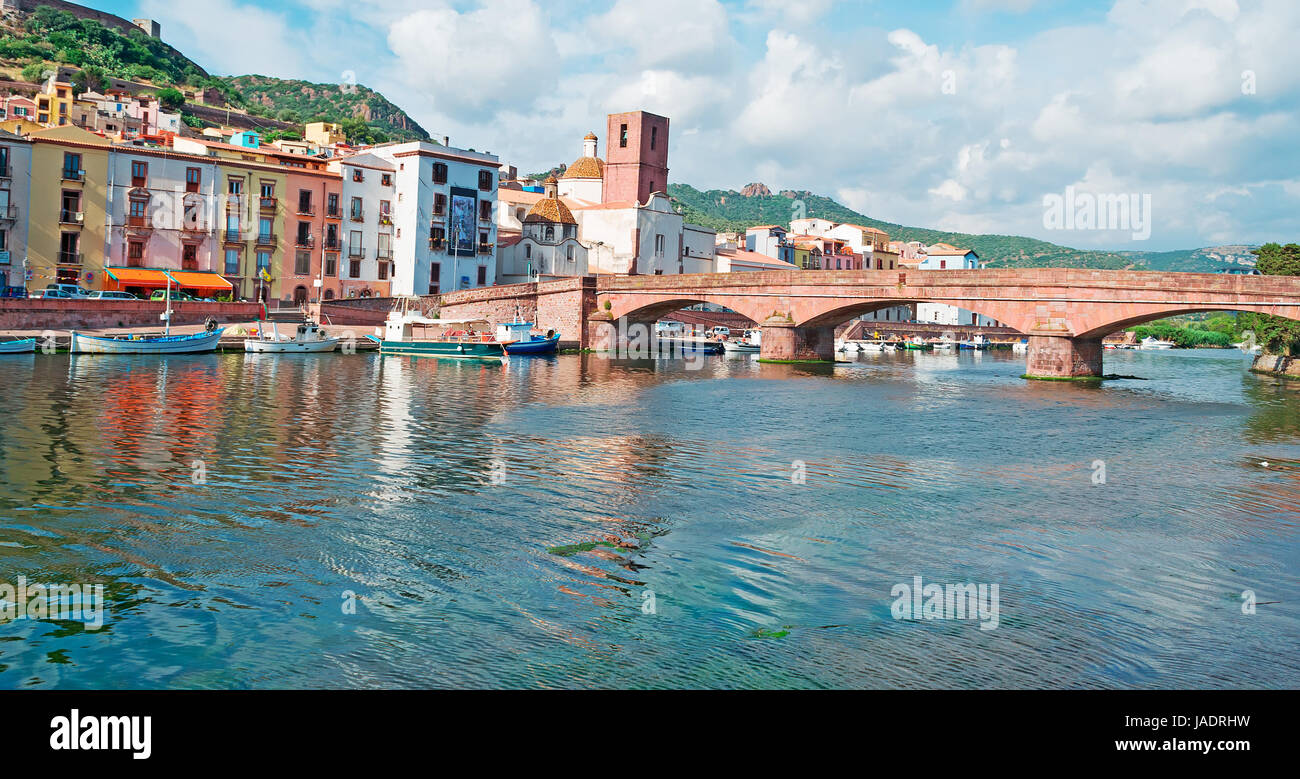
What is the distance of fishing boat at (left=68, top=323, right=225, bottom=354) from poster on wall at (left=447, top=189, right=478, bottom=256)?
24.8 meters

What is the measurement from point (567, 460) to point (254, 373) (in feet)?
75.1

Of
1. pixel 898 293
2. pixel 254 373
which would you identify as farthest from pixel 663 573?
pixel 898 293

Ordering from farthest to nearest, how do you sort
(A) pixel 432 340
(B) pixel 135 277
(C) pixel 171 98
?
(C) pixel 171 98 < (B) pixel 135 277 < (A) pixel 432 340

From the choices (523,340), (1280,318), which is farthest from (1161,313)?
(523,340)

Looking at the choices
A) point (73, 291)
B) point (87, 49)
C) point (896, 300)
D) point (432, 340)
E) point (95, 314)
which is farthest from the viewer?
point (87, 49)

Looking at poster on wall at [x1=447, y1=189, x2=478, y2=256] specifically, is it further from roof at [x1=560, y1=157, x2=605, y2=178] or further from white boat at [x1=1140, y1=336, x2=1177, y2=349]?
white boat at [x1=1140, y1=336, x2=1177, y2=349]

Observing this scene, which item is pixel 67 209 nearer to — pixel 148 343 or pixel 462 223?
pixel 148 343

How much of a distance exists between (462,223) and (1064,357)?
40.8m

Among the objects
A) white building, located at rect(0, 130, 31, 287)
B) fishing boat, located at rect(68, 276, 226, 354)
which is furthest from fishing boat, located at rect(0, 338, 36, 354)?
white building, located at rect(0, 130, 31, 287)

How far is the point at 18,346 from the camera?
43906 mm

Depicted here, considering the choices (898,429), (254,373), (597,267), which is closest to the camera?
(898,429)

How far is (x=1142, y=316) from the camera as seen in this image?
149ft

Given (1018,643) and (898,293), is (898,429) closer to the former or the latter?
(1018,643)
